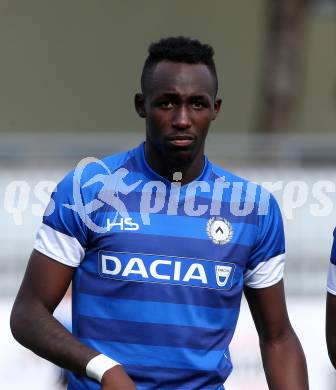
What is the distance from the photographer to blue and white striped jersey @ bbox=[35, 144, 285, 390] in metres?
4.18

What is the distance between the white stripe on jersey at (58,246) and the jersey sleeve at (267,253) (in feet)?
2.16

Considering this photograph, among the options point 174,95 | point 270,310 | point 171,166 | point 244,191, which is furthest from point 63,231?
point 270,310

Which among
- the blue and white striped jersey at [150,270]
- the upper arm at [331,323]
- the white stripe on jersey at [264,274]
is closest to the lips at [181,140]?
the blue and white striped jersey at [150,270]

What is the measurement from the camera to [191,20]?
760 inches

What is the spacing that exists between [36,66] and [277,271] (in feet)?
48.9

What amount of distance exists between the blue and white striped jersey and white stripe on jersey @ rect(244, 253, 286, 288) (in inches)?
2.3

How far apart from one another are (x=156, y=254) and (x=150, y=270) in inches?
2.5

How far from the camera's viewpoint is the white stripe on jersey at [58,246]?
4152 mm

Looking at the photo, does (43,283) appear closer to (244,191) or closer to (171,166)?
(171,166)

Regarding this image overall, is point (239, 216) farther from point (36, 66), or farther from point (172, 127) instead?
point (36, 66)

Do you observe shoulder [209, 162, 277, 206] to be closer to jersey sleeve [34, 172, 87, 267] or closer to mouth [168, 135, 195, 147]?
mouth [168, 135, 195, 147]

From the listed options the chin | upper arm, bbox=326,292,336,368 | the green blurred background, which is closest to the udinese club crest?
the chin

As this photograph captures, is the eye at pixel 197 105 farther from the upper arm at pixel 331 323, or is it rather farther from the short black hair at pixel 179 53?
the upper arm at pixel 331 323

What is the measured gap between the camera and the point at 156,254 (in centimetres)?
421
